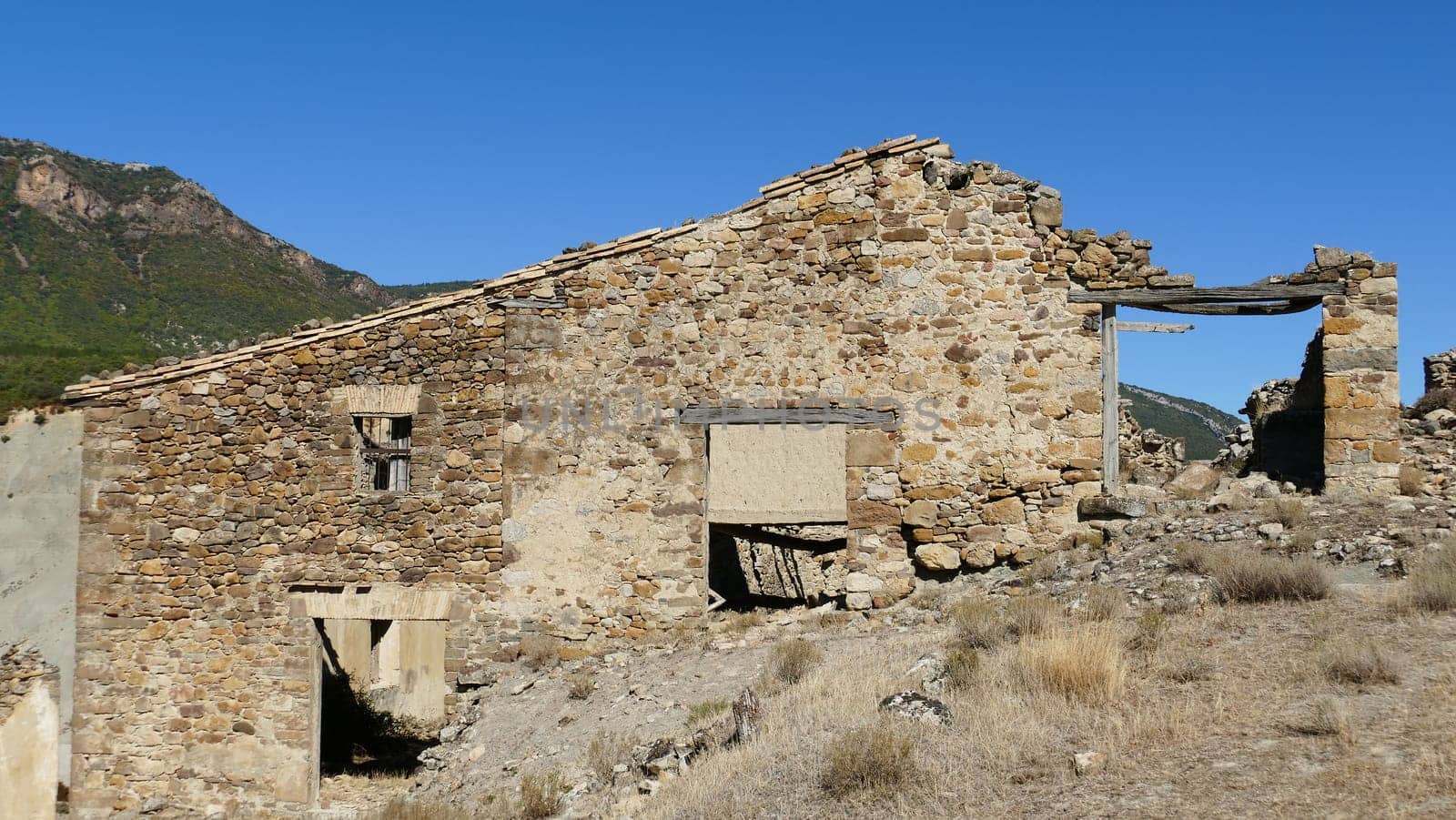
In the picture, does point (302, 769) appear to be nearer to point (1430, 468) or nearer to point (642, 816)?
point (642, 816)

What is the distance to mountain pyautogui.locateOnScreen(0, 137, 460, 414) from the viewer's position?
31344mm

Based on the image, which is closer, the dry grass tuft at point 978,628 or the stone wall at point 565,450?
the dry grass tuft at point 978,628

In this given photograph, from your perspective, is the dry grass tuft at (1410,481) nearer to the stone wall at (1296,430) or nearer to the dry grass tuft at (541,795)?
the stone wall at (1296,430)

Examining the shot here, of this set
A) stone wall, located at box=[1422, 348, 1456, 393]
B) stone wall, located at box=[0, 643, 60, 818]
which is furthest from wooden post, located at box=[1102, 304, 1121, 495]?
stone wall, located at box=[0, 643, 60, 818]

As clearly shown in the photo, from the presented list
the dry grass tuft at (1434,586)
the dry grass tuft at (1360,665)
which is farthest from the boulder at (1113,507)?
the dry grass tuft at (1360,665)

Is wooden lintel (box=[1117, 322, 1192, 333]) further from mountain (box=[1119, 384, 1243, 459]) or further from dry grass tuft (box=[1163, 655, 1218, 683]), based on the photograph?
mountain (box=[1119, 384, 1243, 459])

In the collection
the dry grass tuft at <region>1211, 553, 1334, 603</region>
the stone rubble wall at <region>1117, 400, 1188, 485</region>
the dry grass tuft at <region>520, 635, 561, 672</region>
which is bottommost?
the dry grass tuft at <region>520, 635, 561, 672</region>

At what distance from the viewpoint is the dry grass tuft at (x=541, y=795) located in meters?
6.58

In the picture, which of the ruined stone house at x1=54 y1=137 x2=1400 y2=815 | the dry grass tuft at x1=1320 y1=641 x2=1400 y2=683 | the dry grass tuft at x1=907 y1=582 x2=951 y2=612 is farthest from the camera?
the ruined stone house at x1=54 y1=137 x2=1400 y2=815

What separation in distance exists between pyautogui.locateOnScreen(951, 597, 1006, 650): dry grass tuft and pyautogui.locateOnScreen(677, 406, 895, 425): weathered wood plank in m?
2.37

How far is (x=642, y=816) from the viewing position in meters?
5.55

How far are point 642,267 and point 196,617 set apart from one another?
5705 millimetres

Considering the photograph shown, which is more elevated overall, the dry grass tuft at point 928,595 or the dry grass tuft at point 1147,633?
the dry grass tuft at point 1147,633

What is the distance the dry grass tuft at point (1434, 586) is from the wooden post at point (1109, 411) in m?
3.00
